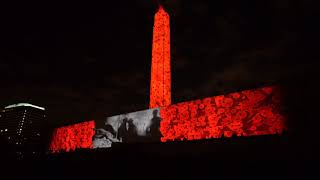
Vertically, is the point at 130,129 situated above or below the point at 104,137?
above

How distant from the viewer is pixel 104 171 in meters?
4.38

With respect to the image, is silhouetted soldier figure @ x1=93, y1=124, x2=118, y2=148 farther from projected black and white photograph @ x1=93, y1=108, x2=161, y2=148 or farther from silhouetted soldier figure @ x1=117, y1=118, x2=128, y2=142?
silhouetted soldier figure @ x1=117, y1=118, x2=128, y2=142

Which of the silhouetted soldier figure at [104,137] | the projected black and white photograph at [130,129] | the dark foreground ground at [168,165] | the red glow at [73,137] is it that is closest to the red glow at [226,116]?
the projected black and white photograph at [130,129]

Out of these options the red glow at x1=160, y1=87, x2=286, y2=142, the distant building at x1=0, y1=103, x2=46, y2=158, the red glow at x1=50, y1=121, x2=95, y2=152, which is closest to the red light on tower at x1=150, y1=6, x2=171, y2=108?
the red glow at x1=50, y1=121, x2=95, y2=152

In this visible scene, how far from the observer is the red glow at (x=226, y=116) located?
9.86m

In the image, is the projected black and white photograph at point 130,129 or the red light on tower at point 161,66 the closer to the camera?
the projected black and white photograph at point 130,129

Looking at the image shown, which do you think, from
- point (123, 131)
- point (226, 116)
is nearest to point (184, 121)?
point (226, 116)

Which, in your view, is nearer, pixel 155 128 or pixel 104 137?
pixel 155 128

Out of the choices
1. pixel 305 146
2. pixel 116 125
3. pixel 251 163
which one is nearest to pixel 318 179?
pixel 251 163

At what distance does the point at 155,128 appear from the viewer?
1359 centimetres

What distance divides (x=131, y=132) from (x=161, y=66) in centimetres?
781

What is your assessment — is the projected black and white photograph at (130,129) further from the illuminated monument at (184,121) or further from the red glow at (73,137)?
the red glow at (73,137)

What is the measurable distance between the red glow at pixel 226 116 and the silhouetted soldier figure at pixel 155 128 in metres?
0.30

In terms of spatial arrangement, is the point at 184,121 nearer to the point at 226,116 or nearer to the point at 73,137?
the point at 226,116
